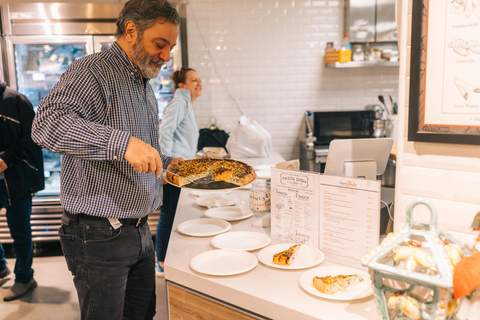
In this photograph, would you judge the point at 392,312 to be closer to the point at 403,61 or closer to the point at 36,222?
the point at 403,61

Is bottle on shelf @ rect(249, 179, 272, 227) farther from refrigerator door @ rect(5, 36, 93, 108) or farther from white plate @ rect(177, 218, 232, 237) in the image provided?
refrigerator door @ rect(5, 36, 93, 108)

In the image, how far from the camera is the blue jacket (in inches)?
127

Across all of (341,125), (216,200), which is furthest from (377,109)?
(216,200)

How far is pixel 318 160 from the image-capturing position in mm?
4266

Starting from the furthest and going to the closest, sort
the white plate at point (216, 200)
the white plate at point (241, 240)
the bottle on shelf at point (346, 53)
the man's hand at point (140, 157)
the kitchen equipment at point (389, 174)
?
the bottle on shelf at point (346, 53)
the kitchen equipment at point (389, 174)
the white plate at point (216, 200)
the white plate at point (241, 240)
the man's hand at point (140, 157)

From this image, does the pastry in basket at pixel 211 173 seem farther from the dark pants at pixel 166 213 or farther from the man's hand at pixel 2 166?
the man's hand at pixel 2 166

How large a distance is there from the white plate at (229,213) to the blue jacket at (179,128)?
1138 millimetres

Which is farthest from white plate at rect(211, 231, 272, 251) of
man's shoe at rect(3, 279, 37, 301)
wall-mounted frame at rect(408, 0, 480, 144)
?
man's shoe at rect(3, 279, 37, 301)

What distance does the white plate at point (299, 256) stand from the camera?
1475 mm

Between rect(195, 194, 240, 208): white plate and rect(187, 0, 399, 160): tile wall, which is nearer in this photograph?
rect(195, 194, 240, 208): white plate

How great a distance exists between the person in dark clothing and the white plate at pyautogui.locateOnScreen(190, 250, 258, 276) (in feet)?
7.42

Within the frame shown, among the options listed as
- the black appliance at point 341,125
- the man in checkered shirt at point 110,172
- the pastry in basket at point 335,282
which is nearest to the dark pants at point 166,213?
the man in checkered shirt at point 110,172

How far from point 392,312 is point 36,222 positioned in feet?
12.9

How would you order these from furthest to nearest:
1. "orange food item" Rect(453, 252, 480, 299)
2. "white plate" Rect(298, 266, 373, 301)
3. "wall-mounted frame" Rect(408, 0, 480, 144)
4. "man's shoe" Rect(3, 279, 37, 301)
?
1. "man's shoe" Rect(3, 279, 37, 301)
2. "white plate" Rect(298, 266, 373, 301)
3. "wall-mounted frame" Rect(408, 0, 480, 144)
4. "orange food item" Rect(453, 252, 480, 299)
